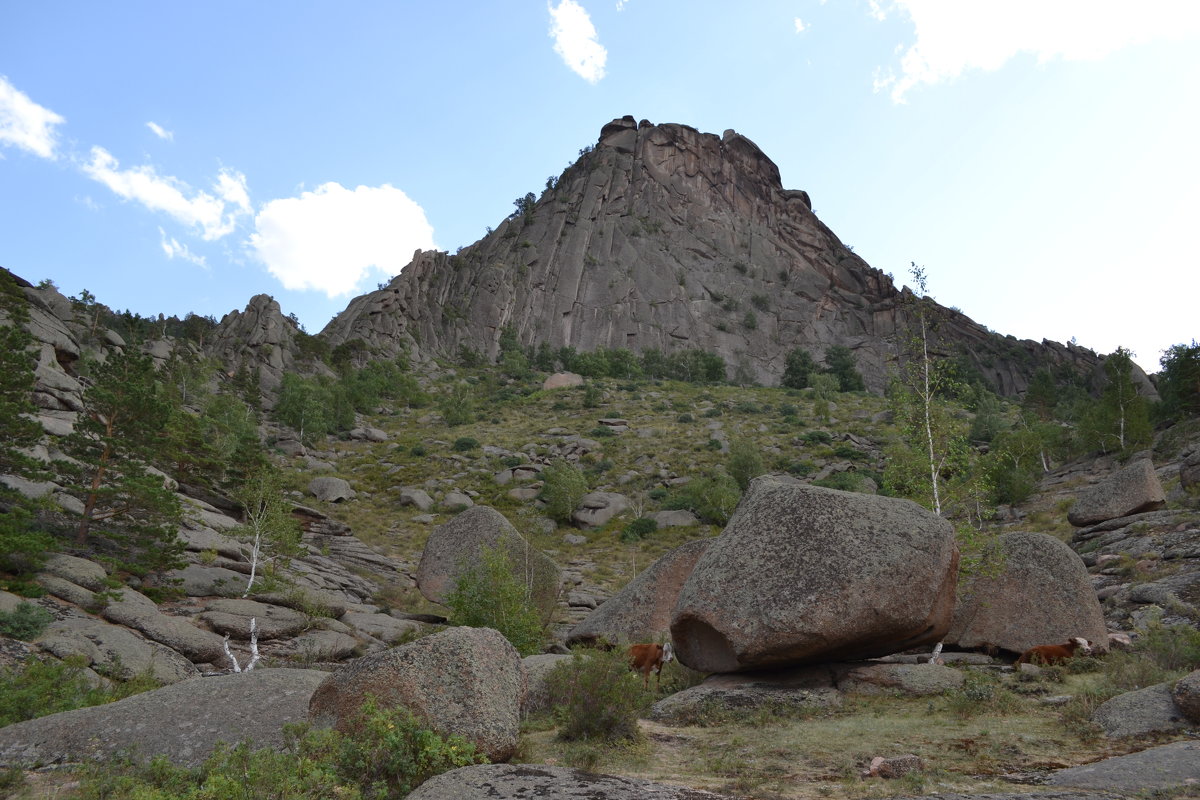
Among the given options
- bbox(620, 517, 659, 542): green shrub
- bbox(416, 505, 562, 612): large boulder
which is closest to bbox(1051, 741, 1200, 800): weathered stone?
bbox(416, 505, 562, 612): large boulder

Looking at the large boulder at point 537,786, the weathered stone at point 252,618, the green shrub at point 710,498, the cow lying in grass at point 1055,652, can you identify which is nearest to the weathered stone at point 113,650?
the weathered stone at point 252,618

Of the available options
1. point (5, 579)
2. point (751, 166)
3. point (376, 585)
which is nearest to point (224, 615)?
point (5, 579)

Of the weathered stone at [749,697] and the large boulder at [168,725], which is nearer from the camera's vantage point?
the large boulder at [168,725]

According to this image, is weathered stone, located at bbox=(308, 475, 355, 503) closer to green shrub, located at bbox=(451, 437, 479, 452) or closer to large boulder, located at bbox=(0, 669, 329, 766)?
green shrub, located at bbox=(451, 437, 479, 452)

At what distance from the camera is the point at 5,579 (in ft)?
53.0

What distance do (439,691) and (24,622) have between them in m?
11.7

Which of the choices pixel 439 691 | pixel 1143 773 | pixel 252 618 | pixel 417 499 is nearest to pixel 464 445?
pixel 417 499

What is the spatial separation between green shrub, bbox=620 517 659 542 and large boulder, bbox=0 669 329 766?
28.9m

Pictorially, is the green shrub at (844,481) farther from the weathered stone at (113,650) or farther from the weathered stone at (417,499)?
the weathered stone at (113,650)

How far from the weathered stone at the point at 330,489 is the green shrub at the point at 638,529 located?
1628 cm

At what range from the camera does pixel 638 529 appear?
3812 centimetres

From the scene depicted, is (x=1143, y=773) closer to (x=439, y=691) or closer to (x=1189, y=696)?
(x=1189, y=696)

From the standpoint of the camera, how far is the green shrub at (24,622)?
13.9 m

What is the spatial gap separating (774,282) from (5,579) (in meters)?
123
